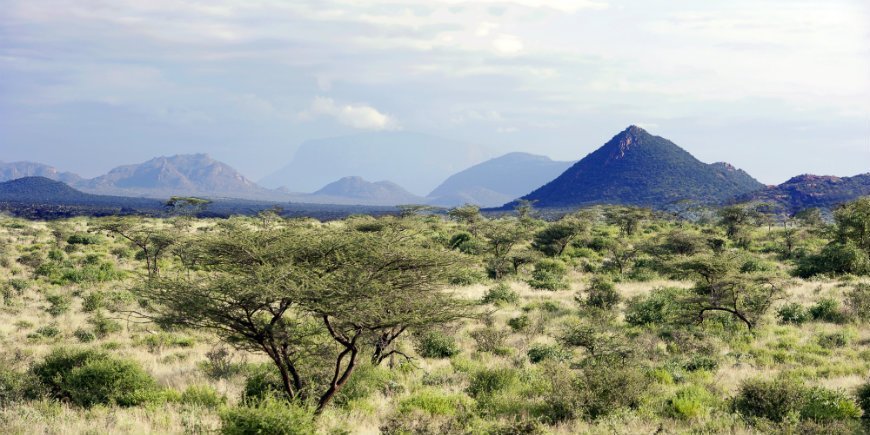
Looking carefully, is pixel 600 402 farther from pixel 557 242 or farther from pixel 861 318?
pixel 557 242

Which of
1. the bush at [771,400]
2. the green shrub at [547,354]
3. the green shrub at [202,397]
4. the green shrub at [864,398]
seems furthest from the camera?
the green shrub at [547,354]

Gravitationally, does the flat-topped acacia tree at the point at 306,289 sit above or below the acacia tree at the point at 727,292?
above

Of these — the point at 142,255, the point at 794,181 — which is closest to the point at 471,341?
the point at 142,255

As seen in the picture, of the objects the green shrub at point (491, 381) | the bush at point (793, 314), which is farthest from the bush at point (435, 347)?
the bush at point (793, 314)

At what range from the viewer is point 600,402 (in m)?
11.1

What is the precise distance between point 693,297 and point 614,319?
3012 millimetres

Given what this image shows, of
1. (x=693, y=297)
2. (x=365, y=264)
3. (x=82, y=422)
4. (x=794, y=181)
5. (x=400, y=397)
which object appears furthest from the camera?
(x=794, y=181)

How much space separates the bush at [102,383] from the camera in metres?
11.5

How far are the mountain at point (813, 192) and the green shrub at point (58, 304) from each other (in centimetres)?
13463

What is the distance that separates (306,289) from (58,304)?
19756 mm

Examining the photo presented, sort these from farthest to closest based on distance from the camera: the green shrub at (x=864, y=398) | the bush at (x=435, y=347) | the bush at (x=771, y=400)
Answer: the bush at (x=435, y=347) < the bush at (x=771, y=400) < the green shrub at (x=864, y=398)

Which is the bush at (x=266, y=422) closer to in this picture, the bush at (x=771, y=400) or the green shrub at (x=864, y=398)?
the bush at (x=771, y=400)

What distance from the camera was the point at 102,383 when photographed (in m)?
11.7

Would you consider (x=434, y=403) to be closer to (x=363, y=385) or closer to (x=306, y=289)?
(x=363, y=385)
